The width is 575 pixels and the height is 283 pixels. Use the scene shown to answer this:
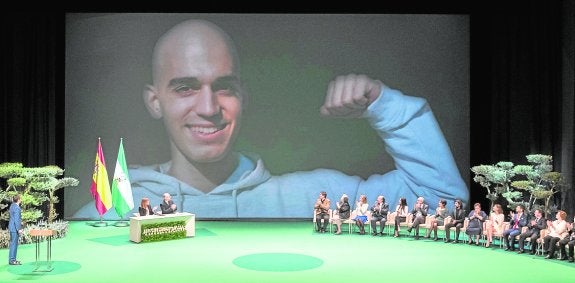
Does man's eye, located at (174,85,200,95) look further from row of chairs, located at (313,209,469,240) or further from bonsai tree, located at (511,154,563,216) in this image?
bonsai tree, located at (511,154,563,216)

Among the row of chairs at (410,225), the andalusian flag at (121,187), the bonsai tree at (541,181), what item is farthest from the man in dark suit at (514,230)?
the andalusian flag at (121,187)

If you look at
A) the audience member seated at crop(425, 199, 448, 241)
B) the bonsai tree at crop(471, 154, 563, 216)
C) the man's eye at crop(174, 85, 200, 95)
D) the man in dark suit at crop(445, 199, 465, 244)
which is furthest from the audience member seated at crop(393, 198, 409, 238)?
the man's eye at crop(174, 85, 200, 95)

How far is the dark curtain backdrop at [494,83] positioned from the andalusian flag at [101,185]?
151 cm

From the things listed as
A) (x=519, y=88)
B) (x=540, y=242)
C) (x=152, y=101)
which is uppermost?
(x=519, y=88)

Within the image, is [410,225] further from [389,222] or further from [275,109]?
[275,109]

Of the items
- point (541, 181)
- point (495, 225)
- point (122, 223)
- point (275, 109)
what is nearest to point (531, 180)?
point (541, 181)

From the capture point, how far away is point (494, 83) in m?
13.5

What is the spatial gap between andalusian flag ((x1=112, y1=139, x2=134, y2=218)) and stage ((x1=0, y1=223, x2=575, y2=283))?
766 millimetres

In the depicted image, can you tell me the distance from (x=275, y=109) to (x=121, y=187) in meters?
4.22

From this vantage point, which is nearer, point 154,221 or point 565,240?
point 565,240

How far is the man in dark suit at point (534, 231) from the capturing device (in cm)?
998

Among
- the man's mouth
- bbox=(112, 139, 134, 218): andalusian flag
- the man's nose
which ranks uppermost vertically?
the man's nose

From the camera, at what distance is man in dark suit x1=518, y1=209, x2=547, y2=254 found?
9977 mm

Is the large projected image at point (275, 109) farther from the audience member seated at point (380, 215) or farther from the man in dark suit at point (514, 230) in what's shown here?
the man in dark suit at point (514, 230)
